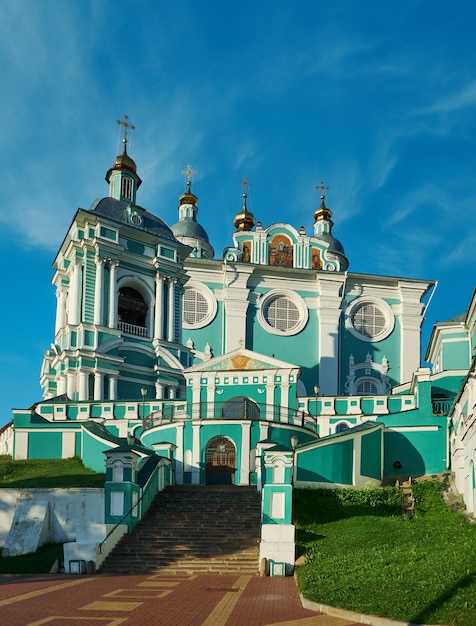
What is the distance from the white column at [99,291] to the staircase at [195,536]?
15630 millimetres

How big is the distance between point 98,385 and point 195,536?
17.6 metres

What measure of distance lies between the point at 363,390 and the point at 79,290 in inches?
793

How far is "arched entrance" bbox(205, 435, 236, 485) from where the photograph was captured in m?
27.5

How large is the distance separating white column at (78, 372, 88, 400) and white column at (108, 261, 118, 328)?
310 centimetres

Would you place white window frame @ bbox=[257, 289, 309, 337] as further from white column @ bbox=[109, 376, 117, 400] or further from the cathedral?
white column @ bbox=[109, 376, 117, 400]

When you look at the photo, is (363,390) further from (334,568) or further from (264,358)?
(334,568)

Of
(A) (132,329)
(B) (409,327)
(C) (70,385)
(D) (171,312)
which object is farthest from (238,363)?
(B) (409,327)

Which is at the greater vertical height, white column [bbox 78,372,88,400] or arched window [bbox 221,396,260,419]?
white column [bbox 78,372,88,400]

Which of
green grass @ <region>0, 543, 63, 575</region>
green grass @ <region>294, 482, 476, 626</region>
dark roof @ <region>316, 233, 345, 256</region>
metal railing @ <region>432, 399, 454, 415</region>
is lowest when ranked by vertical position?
green grass @ <region>0, 543, 63, 575</region>

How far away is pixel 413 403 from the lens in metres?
32.6

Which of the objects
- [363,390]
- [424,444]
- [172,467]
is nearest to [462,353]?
[424,444]

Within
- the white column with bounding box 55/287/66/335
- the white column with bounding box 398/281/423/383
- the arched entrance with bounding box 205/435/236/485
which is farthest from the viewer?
the white column with bounding box 398/281/423/383

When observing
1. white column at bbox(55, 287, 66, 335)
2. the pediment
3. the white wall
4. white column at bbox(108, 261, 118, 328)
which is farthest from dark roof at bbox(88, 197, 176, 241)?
the white wall

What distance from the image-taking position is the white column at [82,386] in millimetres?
36500
